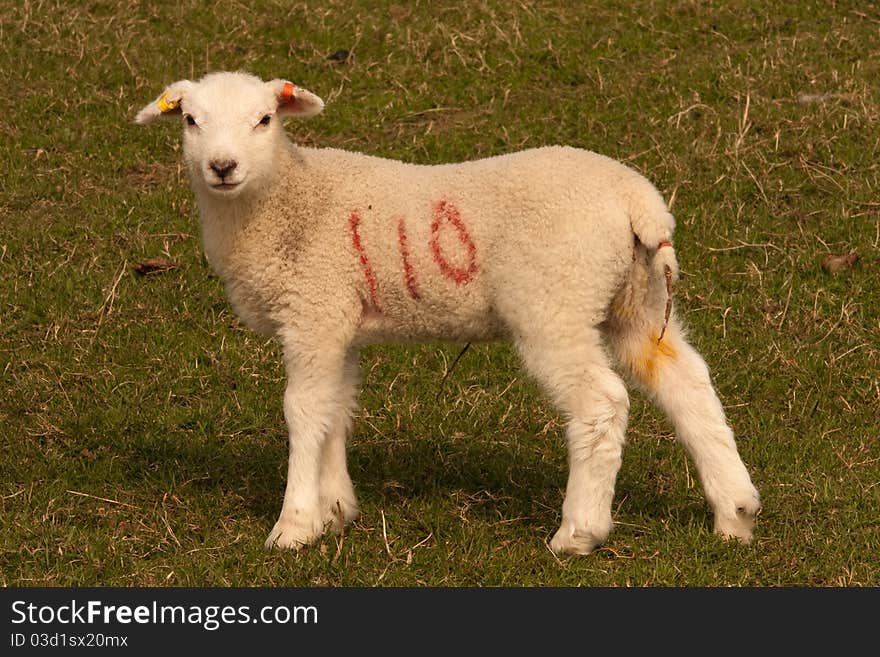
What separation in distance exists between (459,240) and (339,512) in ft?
4.63

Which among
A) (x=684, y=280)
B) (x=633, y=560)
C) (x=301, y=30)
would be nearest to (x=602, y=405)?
(x=633, y=560)

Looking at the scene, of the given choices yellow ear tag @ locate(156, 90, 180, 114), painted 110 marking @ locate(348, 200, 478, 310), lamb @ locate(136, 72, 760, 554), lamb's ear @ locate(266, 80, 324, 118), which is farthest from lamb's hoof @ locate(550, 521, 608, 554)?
yellow ear tag @ locate(156, 90, 180, 114)

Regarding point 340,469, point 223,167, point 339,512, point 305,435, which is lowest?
point 339,512

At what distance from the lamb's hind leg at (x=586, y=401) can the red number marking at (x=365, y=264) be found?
2.32 feet

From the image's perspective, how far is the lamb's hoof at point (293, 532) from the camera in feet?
22.5

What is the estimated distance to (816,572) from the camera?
6711mm

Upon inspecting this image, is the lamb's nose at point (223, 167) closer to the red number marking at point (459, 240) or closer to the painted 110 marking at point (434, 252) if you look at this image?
the painted 110 marking at point (434, 252)

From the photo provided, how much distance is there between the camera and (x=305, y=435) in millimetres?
6895

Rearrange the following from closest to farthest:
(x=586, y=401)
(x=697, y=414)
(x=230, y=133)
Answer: (x=586, y=401)
(x=230, y=133)
(x=697, y=414)

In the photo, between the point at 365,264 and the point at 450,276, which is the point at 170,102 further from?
the point at 450,276

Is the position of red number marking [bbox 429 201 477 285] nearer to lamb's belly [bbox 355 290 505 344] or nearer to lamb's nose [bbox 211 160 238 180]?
lamb's belly [bbox 355 290 505 344]

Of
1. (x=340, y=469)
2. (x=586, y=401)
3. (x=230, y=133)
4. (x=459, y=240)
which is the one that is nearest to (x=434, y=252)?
(x=459, y=240)

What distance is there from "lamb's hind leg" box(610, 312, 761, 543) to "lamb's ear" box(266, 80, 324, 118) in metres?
1.71

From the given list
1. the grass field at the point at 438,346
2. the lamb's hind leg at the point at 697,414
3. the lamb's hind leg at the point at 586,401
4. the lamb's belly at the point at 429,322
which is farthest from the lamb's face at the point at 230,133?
the lamb's hind leg at the point at 697,414
